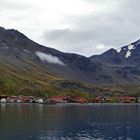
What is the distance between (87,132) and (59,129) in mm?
9752

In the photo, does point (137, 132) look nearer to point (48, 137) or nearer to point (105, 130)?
point (105, 130)

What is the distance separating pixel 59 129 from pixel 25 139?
32.3 metres

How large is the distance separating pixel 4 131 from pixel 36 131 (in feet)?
34.5

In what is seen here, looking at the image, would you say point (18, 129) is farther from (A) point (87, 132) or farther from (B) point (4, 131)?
(A) point (87, 132)

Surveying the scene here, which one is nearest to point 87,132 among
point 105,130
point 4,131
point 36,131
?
point 105,130

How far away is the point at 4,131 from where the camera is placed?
12975 centimetres

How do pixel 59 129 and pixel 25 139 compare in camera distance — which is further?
pixel 59 129

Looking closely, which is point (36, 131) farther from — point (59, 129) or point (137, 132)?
point (137, 132)

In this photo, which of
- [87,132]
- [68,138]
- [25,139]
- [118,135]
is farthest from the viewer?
[87,132]

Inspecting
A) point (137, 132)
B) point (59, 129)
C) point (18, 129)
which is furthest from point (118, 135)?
point (18, 129)

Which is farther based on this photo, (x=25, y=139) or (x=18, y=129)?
(x=18, y=129)

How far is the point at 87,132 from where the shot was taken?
142500mm

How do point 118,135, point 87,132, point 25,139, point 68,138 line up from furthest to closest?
point 87,132
point 118,135
point 68,138
point 25,139

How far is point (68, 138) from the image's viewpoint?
4840 inches
